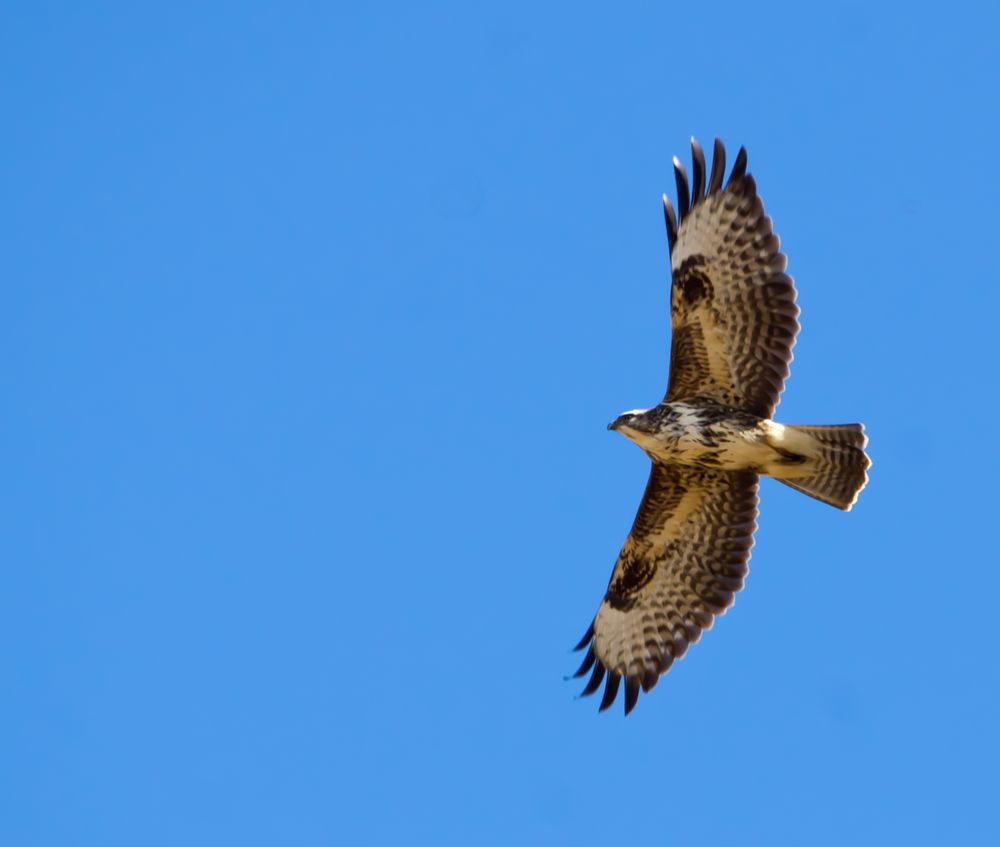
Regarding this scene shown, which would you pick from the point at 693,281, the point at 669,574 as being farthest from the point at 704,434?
the point at 669,574

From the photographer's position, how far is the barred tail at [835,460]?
9.27 metres

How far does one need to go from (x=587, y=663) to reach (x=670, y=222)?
10.4 ft

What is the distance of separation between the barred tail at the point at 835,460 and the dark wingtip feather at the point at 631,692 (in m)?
1.95

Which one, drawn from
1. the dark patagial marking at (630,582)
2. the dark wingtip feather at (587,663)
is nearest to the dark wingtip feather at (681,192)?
the dark patagial marking at (630,582)

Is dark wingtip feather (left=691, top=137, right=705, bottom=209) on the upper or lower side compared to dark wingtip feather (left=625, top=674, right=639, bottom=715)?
upper

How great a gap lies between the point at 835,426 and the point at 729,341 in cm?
84

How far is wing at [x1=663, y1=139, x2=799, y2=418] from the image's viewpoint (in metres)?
9.38

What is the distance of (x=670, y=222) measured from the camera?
385 inches

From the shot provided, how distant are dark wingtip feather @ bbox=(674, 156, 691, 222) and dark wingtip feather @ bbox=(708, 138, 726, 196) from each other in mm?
158

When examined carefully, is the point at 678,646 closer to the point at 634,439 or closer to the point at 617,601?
the point at 617,601

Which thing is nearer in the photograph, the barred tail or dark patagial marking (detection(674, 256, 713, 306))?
the barred tail

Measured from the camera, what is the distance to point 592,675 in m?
10.6

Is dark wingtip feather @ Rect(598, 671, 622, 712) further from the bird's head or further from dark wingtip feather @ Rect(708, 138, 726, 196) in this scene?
dark wingtip feather @ Rect(708, 138, 726, 196)

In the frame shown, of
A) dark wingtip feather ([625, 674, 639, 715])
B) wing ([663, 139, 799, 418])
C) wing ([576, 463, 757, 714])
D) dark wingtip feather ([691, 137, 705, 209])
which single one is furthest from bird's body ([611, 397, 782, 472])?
dark wingtip feather ([625, 674, 639, 715])
